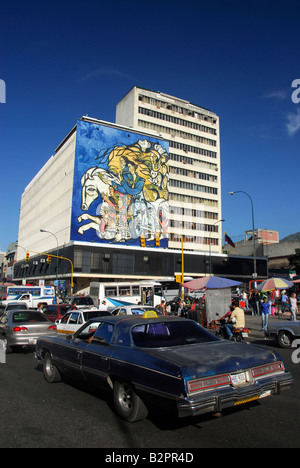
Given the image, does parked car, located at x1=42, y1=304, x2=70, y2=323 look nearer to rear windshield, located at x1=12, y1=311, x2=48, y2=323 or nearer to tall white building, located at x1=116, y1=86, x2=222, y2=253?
rear windshield, located at x1=12, y1=311, x2=48, y2=323

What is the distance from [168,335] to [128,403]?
118cm

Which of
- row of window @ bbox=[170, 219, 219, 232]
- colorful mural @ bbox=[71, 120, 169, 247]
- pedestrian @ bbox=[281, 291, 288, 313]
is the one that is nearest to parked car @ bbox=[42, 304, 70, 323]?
pedestrian @ bbox=[281, 291, 288, 313]

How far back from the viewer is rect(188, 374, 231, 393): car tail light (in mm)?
4219

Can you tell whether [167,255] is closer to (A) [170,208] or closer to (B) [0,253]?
(A) [170,208]

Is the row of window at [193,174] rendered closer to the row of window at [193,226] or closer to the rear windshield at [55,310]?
the row of window at [193,226]

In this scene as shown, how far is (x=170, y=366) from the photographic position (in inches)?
174

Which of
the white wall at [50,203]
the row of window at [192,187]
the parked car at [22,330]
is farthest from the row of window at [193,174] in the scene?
the parked car at [22,330]

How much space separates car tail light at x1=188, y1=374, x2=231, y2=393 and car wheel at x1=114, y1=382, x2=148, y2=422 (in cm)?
94

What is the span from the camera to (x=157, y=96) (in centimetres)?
7838

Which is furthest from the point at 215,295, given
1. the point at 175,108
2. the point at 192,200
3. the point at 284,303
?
the point at 175,108

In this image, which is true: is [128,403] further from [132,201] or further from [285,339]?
[132,201]

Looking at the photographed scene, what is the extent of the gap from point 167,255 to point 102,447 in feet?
192
